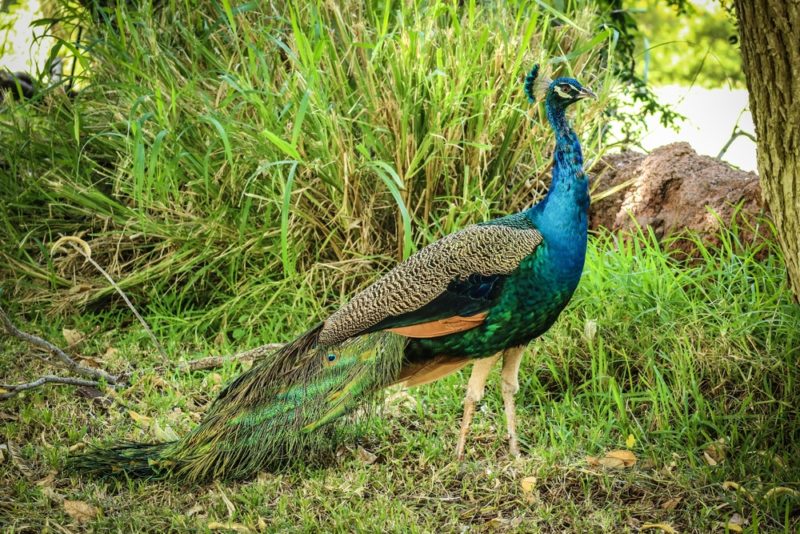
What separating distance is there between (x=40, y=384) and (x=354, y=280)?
5.04 feet

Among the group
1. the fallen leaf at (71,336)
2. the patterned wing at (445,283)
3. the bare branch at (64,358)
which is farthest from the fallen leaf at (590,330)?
the fallen leaf at (71,336)

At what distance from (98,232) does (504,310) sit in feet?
9.73

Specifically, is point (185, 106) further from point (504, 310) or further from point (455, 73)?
point (504, 310)

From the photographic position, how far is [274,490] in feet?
10.1

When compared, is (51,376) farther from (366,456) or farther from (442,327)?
(442,327)

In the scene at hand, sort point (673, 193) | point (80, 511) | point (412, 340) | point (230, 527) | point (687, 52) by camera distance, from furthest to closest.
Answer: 1. point (687, 52)
2. point (673, 193)
3. point (412, 340)
4. point (80, 511)
5. point (230, 527)

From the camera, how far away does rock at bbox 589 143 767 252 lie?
411 cm

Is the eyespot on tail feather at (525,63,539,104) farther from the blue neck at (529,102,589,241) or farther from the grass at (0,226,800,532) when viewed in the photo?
the grass at (0,226,800,532)

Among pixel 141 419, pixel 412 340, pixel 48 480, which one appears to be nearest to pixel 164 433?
pixel 141 419

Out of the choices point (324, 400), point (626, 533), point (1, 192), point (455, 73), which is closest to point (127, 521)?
point (324, 400)

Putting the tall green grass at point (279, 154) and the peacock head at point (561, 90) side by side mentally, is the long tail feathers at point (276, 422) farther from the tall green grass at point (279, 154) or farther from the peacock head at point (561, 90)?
the peacock head at point (561, 90)

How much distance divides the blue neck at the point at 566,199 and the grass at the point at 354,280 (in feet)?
2.43

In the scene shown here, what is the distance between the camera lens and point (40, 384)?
3730 mm

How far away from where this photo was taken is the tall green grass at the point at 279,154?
4.23 m
